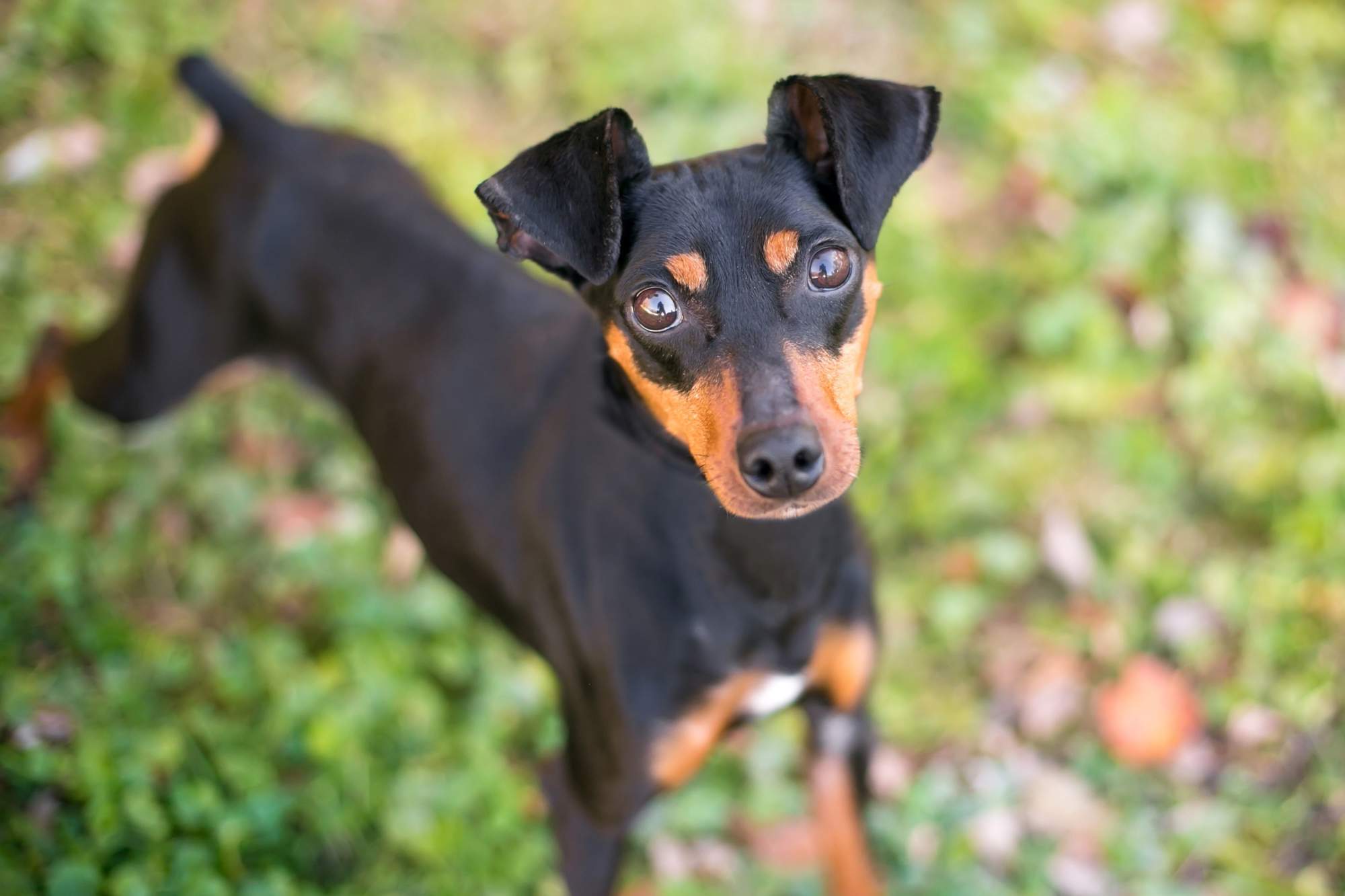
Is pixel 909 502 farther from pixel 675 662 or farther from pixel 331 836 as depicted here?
pixel 331 836

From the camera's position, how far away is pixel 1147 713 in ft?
14.1

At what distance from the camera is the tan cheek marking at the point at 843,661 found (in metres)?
3.27

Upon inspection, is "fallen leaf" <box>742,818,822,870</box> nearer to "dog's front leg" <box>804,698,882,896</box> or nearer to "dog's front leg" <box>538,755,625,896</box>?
"dog's front leg" <box>804,698,882,896</box>

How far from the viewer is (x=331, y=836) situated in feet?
13.2

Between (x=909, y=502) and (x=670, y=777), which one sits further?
(x=909, y=502)

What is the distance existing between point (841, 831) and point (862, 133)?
7.61 ft

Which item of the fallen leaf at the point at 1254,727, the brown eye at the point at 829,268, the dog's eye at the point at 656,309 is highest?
the brown eye at the point at 829,268

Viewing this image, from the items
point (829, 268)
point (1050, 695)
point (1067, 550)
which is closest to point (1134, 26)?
point (1067, 550)

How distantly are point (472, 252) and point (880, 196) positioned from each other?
5.51 ft

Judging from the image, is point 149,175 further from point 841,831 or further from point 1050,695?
point 1050,695

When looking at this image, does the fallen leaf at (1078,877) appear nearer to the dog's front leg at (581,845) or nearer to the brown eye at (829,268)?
the dog's front leg at (581,845)

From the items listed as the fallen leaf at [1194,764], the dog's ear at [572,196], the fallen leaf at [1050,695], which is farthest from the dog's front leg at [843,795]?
the dog's ear at [572,196]

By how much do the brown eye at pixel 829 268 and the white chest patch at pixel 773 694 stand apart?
3.75ft

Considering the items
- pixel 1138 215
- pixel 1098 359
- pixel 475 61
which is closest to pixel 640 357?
pixel 1098 359
